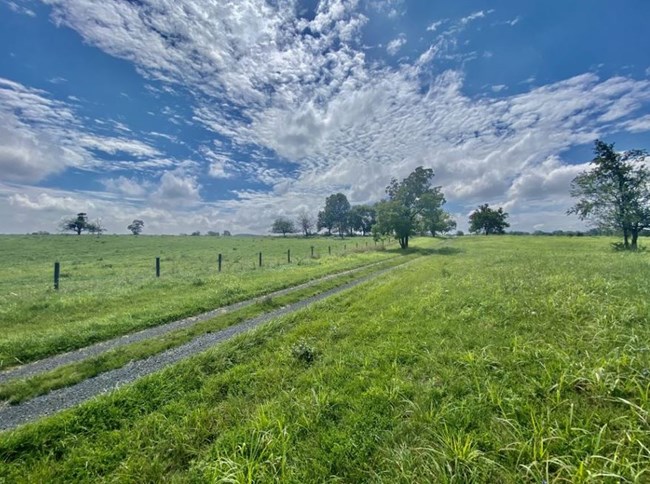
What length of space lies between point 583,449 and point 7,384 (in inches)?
393

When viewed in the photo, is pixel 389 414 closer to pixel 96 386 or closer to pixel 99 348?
pixel 96 386

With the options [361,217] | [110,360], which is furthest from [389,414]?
[361,217]

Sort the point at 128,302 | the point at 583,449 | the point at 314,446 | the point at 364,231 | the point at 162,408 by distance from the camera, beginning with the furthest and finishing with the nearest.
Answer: the point at 364,231
the point at 128,302
the point at 162,408
the point at 314,446
the point at 583,449

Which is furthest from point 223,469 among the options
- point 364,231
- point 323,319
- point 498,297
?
A: point 364,231

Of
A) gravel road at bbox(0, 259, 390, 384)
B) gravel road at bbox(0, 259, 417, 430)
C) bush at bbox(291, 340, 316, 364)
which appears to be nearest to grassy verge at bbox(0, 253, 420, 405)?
gravel road at bbox(0, 259, 417, 430)

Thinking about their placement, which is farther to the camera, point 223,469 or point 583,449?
point 223,469

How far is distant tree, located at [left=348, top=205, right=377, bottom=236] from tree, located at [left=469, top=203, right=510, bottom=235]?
4288 cm

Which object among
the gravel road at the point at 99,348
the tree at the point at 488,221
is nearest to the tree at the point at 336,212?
the tree at the point at 488,221

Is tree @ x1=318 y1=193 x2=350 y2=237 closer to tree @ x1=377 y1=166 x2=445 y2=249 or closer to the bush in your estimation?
tree @ x1=377 y1=166 x2=445 y2=249

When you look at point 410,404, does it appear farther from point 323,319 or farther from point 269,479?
point 323,319

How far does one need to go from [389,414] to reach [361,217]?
111542mm

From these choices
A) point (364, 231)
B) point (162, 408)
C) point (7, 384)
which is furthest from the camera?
point (364, 231)

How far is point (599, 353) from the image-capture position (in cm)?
484

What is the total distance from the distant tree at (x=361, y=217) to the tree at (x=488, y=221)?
4288 centimetres
